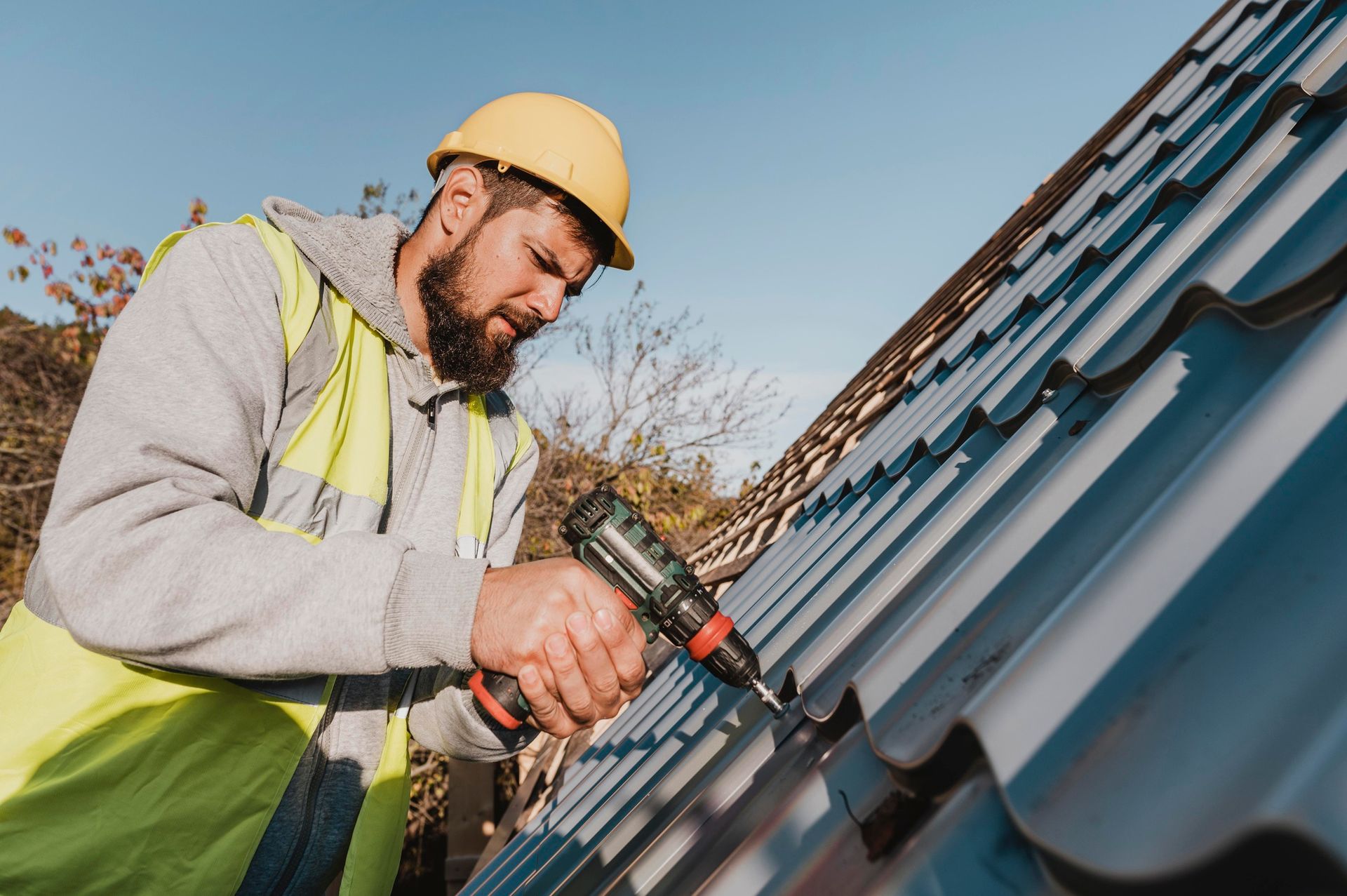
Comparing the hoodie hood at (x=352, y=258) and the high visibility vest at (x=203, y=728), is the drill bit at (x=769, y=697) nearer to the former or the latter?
the high visibility vest at (x=203, y=728)

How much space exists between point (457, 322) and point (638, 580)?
1229mm

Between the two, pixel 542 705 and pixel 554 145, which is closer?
pixel 542 705

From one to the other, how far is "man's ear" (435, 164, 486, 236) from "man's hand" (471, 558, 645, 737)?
5.22 ft

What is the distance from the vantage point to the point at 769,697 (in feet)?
5.18

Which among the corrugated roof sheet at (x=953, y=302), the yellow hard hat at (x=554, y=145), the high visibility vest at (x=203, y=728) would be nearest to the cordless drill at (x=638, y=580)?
the high visibility vest at (x=203, y=728)

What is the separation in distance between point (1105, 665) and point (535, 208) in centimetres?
254

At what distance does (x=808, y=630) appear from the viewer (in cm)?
172

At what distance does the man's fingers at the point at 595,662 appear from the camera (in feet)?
5.58

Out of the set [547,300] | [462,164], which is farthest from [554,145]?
[547,300]

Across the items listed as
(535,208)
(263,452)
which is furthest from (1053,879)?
(535,208)

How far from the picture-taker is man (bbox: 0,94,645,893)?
59.1 inches

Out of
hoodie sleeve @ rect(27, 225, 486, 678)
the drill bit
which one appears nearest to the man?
hoodie sleeve @ rect(27, 225, 486, 678)

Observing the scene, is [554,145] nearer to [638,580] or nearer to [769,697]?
[638,580]

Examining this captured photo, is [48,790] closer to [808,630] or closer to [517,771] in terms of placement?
[808,630]
